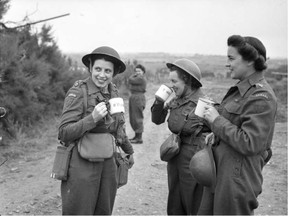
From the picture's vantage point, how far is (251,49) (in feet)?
8.69

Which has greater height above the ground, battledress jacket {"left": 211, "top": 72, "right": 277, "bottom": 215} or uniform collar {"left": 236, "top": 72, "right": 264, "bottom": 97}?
uniform collar {"left": 236, "top": 72, "right": 264, "bottom": 97}

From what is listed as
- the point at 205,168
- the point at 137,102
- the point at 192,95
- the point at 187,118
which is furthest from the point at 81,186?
the point at 137,102

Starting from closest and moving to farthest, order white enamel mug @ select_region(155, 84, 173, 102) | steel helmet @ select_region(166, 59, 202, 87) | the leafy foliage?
steel helmet @ select_region(166, 59, 202, 87)
white enamel mug @ select_region(155, 84, 173, 102)
the leafy foliage

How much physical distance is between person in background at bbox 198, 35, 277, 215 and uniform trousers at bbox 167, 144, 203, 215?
0.72 metres

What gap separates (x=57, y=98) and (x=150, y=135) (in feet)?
12.9

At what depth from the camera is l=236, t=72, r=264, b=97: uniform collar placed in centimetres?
269

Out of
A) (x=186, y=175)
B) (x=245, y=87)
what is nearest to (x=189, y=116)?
(x=186, y=175)

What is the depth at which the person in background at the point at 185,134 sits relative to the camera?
11.6 ft

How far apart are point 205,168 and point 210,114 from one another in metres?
0.41

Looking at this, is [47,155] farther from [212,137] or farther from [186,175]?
[212,137]

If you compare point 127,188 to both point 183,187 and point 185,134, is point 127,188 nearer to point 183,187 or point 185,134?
point 183,187

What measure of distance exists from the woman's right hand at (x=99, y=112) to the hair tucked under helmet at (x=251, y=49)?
44.0 inches

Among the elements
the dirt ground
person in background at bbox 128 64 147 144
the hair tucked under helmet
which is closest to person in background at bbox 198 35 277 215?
the hair tucked under helmet

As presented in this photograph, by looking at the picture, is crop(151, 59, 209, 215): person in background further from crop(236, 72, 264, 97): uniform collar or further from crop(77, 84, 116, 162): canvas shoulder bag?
crop(77, 84, 116, 162): canvas shoulder bag
